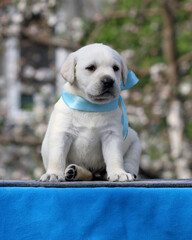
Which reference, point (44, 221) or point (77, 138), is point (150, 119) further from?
point (44, 221)

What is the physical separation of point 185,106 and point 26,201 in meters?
4.67

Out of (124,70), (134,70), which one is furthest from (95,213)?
(134,70)

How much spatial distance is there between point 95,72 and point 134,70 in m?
3.50

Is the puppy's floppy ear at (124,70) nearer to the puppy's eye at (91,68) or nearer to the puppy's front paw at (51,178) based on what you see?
the puppy's eye at (91,68)

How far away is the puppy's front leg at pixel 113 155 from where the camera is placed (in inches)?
88.8

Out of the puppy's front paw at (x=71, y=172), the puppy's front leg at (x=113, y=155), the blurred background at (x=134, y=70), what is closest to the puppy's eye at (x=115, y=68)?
the puppy's front leg at (x=113, y=155)

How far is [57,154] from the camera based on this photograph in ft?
7.52

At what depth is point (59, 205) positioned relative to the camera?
1.80 metres

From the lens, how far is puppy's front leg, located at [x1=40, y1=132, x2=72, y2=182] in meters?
2.21

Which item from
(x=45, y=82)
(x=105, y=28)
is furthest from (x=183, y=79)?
(x=45, y=82)

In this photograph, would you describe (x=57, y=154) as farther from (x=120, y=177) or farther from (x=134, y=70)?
(x=134, y=70)

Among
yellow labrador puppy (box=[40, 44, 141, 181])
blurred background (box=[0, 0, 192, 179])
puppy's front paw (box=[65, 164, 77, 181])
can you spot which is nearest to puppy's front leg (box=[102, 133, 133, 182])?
yellow labrador puppy (box=[40, 44, 141, 181])

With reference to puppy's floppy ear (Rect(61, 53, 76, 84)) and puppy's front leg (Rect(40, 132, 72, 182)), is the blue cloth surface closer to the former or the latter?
puppy's front leg (Rect(40, 132, 72, 182))

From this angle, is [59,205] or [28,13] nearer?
[59,205]
